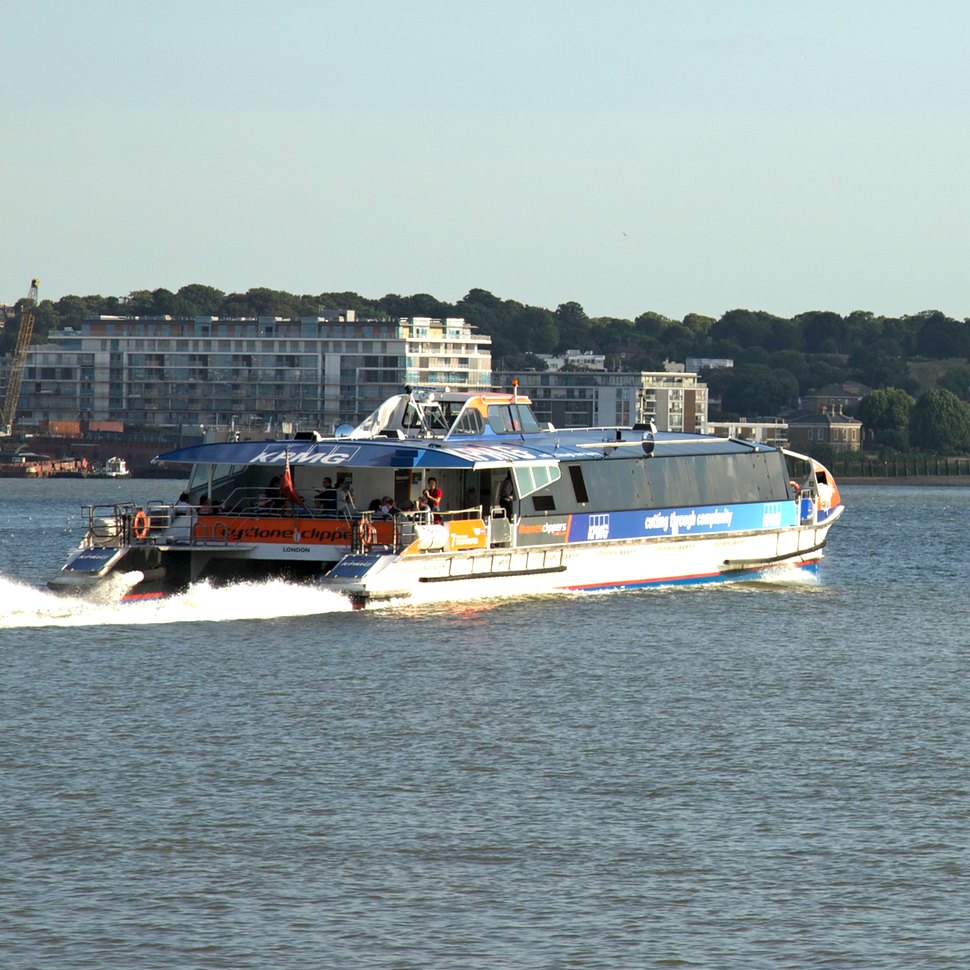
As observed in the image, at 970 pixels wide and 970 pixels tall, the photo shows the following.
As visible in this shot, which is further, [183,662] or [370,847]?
[183,662]

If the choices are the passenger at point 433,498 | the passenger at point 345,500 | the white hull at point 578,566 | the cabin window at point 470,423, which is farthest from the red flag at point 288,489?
the cabin window at point 470,423

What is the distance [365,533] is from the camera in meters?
39.9

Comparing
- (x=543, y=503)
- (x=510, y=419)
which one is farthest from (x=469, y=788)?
(x=510, y=419)

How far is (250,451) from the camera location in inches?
1704

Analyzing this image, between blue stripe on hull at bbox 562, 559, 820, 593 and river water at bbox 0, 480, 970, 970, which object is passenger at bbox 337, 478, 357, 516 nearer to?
river water at bbox 0, 480, 970, 970

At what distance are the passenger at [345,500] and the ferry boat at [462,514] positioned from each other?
4cm

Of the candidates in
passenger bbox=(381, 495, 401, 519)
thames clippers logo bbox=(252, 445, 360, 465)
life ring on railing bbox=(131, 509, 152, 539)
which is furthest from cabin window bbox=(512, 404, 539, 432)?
life ring on railing bbox=(131, 509, 152, 539)

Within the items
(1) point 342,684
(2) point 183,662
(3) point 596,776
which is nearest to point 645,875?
(3) point 596,776

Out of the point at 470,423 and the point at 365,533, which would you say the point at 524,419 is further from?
the point at 365,533

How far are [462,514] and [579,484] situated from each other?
3.07 metres

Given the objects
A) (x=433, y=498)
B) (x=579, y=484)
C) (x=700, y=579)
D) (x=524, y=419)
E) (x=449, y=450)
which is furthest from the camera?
(x=700, y=579)

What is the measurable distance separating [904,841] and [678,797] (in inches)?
125

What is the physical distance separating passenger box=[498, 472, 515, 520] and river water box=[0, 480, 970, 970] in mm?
2525

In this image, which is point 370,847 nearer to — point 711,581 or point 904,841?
point 904,841
